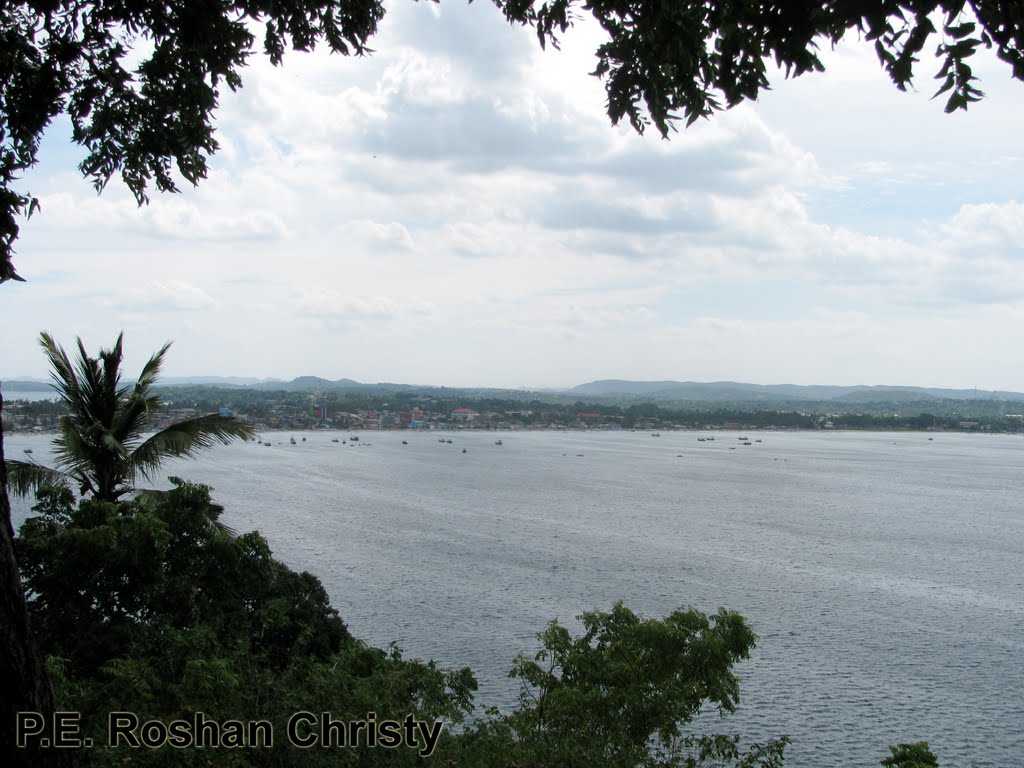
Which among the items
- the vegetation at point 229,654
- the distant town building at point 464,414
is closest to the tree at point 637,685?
the vegetation at point 229,654

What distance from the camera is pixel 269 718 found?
701 cm

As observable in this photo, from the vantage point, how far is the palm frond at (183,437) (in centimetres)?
1097

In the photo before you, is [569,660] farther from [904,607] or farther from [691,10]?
[904,607]

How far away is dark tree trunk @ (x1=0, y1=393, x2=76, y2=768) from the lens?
336 centimetres

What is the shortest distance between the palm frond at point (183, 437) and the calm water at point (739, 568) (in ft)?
33.3

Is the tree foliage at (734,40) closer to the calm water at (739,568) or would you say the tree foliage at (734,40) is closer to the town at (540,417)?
the calm water at (739,568)

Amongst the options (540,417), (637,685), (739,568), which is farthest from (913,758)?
(540,417)

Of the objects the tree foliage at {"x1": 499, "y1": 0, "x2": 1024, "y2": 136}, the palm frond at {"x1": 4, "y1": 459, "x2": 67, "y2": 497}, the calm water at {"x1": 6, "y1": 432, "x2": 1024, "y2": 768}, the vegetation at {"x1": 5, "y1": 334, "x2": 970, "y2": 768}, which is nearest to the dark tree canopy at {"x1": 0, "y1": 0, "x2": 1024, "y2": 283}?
the tree foliage at {"x1": 499, "y1": 0, "x2": 1024, "y2": 136}

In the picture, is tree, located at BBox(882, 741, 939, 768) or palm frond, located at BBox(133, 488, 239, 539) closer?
tree, located at BBox(882, 741, 939, 768)

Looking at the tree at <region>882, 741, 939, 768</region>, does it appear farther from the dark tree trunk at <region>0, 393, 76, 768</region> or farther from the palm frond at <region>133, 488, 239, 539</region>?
the palm frond at <region>133, 488, 239, 539</region>

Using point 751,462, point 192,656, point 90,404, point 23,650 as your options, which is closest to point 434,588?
point 90,404

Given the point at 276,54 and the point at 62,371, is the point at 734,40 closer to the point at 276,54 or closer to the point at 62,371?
the point at 276,54

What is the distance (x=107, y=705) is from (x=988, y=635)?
90.7ft

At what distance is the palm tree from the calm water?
10407 mm
